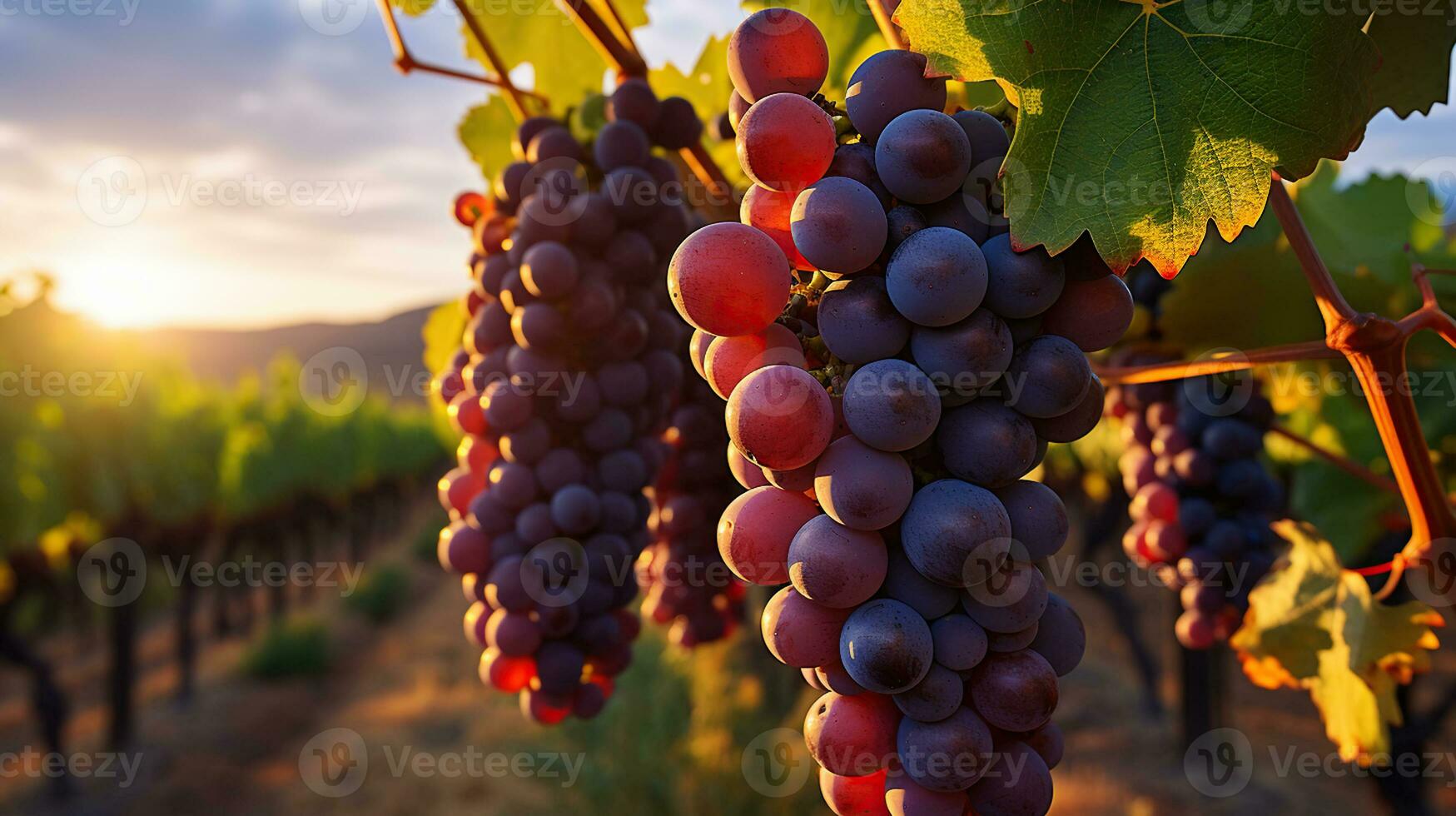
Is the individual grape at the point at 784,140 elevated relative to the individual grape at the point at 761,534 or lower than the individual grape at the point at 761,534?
elevated

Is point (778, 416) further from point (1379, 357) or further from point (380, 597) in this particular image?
point (380, 597)

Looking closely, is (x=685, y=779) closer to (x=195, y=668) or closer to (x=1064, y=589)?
(x=1064, y=589)

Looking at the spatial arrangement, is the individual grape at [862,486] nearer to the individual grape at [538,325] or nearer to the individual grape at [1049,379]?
the individual grape at [1049,379]

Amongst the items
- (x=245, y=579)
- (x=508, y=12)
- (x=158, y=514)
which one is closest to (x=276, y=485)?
(x=245, y=579)

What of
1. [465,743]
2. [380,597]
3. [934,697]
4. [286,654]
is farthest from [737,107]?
[380,597]

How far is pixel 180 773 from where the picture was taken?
423 inches

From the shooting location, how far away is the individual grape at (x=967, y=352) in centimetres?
66

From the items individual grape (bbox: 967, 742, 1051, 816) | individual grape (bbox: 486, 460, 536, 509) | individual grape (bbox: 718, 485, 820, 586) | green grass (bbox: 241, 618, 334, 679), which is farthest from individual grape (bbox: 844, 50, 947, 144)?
green grass (bbox: 241, 618, 334, 679)

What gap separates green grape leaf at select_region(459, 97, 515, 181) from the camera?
155 cm

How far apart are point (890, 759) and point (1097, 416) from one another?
34 cm

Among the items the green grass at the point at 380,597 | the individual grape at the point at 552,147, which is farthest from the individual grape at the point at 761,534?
the green grass at the point at 380,597

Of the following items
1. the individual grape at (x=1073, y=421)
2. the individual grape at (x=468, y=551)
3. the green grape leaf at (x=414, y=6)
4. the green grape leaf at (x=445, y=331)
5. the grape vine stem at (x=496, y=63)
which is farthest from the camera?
the green grape leaf at (x=445, y=331)

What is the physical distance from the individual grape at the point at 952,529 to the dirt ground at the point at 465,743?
4.09 meters

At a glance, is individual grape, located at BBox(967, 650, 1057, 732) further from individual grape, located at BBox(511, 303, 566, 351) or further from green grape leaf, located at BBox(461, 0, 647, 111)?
green grape leaf, located at BBox(461, 0, 647, 111)
